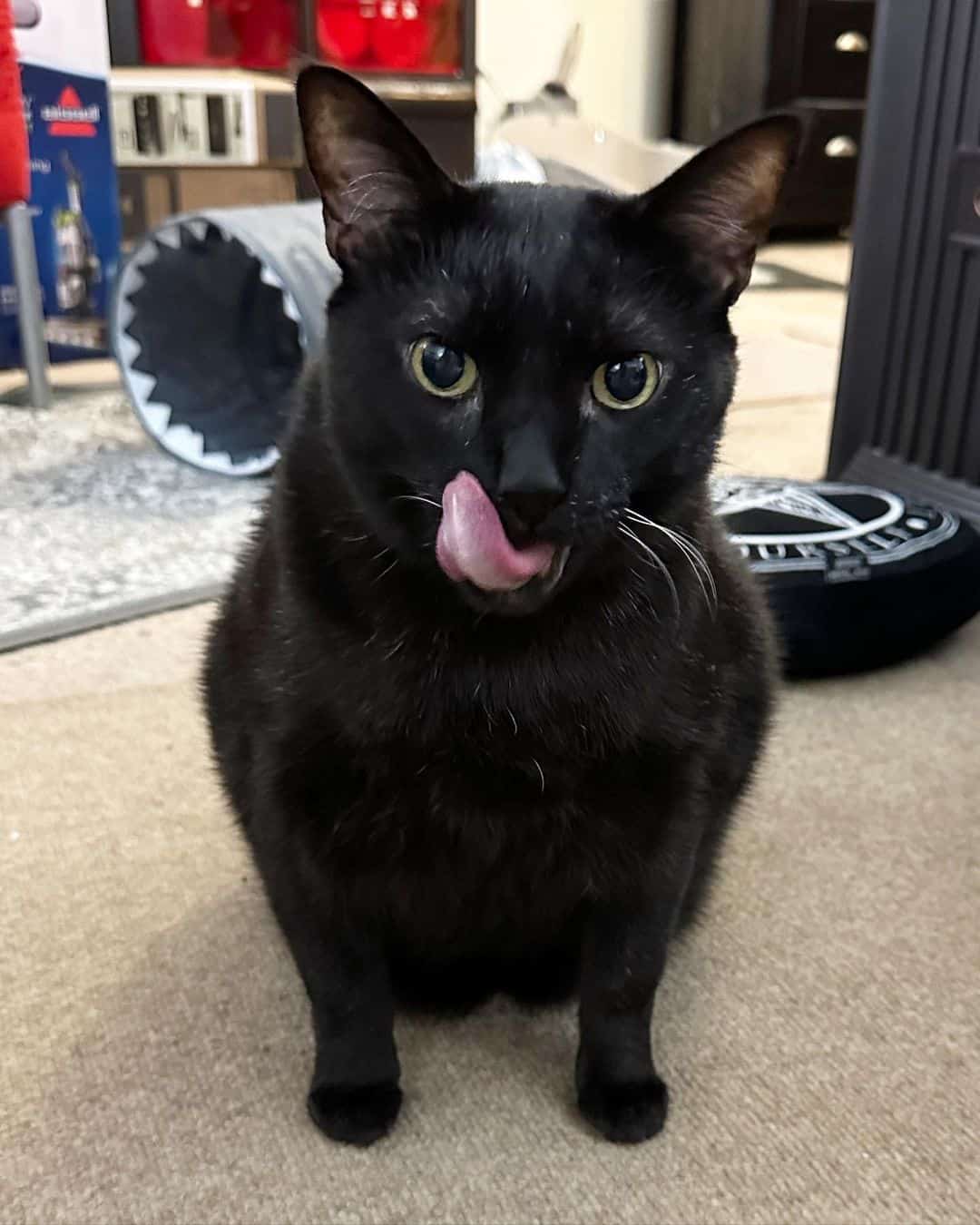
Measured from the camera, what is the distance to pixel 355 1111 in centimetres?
75

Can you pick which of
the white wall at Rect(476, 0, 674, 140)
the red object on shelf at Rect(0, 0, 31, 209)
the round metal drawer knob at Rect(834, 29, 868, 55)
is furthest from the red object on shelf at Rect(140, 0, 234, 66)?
the round metal drawer knob at Rect(834, 29, 868, 55)

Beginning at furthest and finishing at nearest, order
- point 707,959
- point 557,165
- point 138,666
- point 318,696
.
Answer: point 557,165, point 138,666, point 707,959, point 318,696

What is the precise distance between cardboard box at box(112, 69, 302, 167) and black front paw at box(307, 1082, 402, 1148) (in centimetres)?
234

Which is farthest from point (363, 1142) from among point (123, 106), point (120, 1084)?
point (123, 106)

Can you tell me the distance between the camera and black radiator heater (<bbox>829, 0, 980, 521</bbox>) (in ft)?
5.10

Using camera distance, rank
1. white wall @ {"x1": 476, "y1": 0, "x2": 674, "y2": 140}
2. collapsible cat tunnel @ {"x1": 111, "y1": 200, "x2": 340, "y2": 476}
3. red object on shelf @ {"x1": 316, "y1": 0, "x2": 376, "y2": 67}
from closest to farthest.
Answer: collapsible cat tunnel @ {"x1": 111, "y1": 200, "x2": 340, "y2": 476} → red object on shelf @ {"x1": 316, "y1": 0, "x2": 376, "y2": 67} → white wall @ {"x1": 476, "y1": 0, "x2": 674, "y2": 140}

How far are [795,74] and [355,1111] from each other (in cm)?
405

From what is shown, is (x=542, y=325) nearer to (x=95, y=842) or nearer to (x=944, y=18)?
(x=95, y=842)

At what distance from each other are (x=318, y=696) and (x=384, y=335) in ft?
0.71

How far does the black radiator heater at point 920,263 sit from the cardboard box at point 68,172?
4.54 feet

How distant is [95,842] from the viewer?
104 centimetres

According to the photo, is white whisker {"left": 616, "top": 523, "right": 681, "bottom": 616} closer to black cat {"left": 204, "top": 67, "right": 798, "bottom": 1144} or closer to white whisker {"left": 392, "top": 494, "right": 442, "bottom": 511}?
black cat {"left": 204, "top": 67, "right": 798, "bottom": 1144}

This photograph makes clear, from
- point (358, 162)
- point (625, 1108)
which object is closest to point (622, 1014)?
point (625, 1108)

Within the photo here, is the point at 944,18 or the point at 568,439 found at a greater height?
the point at 944,18
